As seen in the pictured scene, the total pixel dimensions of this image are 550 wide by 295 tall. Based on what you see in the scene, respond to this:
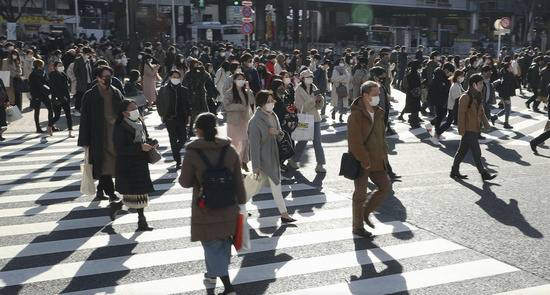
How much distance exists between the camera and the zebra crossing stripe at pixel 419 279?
515cm

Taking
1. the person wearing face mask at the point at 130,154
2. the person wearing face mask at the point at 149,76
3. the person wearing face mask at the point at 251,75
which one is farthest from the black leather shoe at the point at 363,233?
the person wearing face mask at the point at 149,76

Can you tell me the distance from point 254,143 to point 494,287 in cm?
292

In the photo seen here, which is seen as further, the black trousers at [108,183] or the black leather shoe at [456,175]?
the black leather shoe at [456,175]

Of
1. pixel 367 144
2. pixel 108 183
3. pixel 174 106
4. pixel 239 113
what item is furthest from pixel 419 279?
pixel 174 106

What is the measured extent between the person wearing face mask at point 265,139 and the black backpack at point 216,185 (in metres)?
1.99

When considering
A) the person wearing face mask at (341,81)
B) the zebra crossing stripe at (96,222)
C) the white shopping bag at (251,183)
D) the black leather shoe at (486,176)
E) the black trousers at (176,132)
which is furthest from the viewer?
the person wearing face mask at (341,81)

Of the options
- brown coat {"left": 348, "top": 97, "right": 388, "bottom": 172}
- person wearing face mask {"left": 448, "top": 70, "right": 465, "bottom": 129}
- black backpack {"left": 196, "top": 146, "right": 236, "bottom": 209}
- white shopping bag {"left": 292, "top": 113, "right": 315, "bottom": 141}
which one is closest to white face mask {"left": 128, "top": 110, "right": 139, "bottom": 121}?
black backpack {"left": 196, "top": 146, "right": 236, "bottom": 209}

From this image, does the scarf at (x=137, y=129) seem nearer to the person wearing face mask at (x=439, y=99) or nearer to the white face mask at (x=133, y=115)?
the white face mask at (x=133, y=115)

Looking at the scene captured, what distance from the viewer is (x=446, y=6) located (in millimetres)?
69125

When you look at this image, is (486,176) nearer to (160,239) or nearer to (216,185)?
(160,239)

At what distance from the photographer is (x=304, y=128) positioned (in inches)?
376

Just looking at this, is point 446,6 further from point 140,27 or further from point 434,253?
point 434,253

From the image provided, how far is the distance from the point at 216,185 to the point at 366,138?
2300mm

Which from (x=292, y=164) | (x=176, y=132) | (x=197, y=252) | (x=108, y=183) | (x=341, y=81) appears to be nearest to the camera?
(x=197, y=252)
